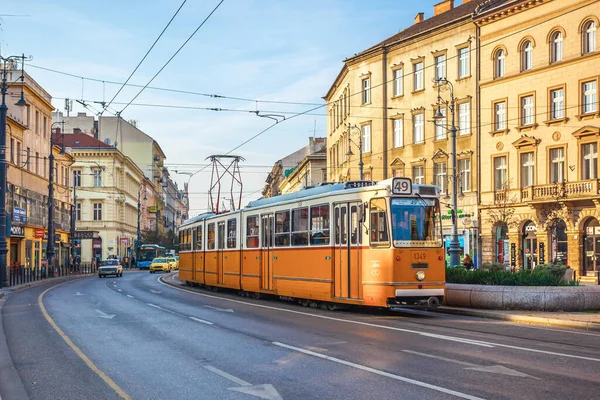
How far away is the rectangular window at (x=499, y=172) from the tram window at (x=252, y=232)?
24.1m

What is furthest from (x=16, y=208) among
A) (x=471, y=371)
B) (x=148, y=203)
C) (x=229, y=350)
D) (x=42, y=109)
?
(x=148, y=203)

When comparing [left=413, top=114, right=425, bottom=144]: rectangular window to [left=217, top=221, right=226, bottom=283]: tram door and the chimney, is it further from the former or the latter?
[left=217, top=221, right=226, bottom=283]: tram door

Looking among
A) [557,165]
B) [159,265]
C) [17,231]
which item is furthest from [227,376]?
[159,265]

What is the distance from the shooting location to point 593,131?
135ft

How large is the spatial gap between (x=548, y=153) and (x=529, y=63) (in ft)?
18.3

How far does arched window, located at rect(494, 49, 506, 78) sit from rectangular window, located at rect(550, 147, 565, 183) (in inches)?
257

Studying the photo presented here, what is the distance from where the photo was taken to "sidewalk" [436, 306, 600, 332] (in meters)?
16.7

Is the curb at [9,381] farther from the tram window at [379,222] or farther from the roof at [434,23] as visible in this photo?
the roof at [434,23]

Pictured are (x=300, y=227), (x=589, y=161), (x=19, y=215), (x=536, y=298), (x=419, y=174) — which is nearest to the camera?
(x=536, y=298)

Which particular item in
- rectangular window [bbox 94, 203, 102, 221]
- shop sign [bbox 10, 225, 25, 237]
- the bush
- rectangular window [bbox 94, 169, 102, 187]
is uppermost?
rectangular window [bbox 94, 169, 102, 187]

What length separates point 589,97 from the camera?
4209cm

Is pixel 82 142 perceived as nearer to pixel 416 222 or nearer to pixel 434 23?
pixel 434 23

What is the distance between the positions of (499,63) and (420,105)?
7.06m

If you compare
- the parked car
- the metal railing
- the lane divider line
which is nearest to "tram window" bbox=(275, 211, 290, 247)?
the lane divider line
